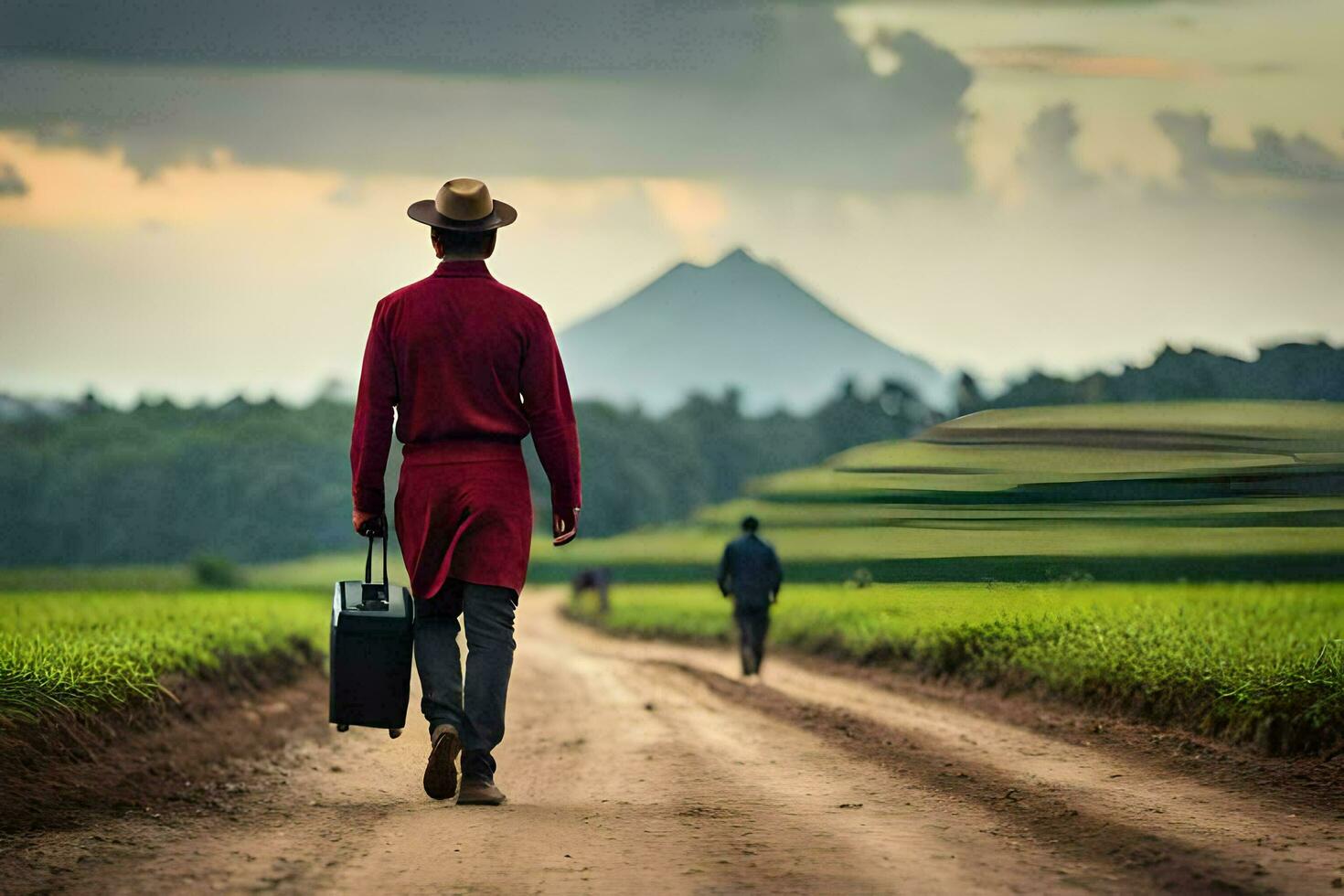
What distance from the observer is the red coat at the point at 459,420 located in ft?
22.3

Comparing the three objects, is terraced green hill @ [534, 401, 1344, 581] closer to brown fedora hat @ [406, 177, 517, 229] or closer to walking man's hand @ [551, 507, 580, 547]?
walking man's hand @ [551, 507, 580, 547]

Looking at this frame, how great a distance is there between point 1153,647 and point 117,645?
7.19 metres

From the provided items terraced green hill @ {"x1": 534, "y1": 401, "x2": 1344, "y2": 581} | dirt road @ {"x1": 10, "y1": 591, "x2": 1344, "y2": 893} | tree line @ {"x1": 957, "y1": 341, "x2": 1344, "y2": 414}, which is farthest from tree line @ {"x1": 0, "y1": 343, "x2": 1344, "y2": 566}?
dirt road @ {"x1": 10, "y1": 591, "x2": 1344, "y2": 893}

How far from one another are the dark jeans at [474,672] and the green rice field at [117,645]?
7.77ft

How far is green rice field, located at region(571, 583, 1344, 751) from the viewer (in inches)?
362

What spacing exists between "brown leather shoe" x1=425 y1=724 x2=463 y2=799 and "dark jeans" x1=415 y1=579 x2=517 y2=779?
7cm

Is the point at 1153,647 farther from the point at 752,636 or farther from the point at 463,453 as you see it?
the point at 752,636

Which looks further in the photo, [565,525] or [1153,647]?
[1153,647]

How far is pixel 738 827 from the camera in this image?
→ 6125 millimetres

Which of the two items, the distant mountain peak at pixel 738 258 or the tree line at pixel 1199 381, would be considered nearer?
the tree line at pixel 1199 381

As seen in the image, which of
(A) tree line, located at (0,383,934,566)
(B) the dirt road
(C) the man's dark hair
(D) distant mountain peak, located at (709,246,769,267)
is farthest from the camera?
(D) distant mountain peak, located at (709,246,769,267)

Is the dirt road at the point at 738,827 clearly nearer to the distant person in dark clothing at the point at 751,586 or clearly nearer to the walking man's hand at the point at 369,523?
the walking man's hand at the point at 369,523

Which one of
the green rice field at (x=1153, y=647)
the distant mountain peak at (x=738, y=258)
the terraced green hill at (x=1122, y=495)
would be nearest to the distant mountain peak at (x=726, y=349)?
the distant mountain peak at (x=738, y=258)

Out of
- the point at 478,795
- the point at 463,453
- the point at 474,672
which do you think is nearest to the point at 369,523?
the point at 463,453
